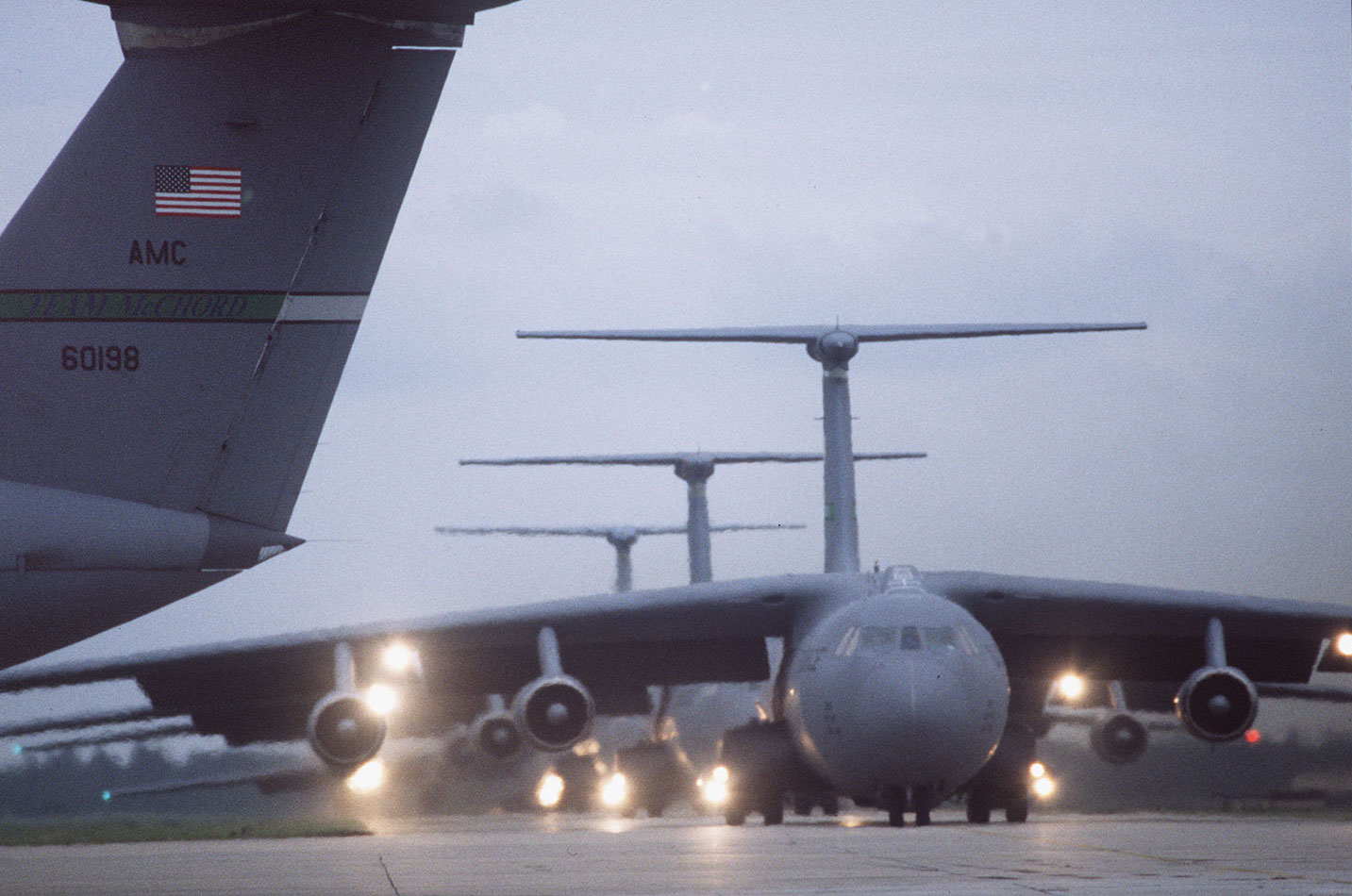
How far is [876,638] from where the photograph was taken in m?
15.5

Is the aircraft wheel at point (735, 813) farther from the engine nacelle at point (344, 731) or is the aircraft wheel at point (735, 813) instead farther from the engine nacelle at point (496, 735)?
the engine nacelle at point (344, 731)

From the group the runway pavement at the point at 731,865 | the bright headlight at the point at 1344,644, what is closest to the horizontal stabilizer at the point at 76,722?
the runway pavement at the point at 731,865

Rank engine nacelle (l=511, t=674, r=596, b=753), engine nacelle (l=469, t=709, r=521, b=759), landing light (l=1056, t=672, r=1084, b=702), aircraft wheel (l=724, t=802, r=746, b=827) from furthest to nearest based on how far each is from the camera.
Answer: engine nacelle (l=469, t=709, r=521, b=759) < landing light (l=1056, t=672, r=1084, b=702) < aircraft wheel (l=724, t=802, r=746, b=827) < engine nacelle (l=511, t=674, r=596, b=753)

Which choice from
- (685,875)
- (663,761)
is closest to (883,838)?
(685,875)

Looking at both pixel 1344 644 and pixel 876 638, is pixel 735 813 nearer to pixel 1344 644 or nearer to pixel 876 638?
pixel 876 638

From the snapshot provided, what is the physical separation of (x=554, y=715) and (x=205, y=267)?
35.6ft

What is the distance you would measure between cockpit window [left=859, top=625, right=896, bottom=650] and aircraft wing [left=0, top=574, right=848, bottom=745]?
8.42ft

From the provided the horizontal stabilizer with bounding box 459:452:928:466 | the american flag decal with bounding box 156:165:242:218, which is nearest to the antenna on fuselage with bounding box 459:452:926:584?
the horizontal stabilizer with bounding box 459:452:928:466

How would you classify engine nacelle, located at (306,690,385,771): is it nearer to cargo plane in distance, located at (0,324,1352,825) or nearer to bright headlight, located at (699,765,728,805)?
cargo plane in distance, located at (0,324,1352,825)

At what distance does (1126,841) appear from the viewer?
11.8m

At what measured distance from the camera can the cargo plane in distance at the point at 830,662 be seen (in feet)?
50.4

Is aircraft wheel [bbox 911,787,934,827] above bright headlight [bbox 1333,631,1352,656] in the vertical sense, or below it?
below

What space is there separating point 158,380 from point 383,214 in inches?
41.5

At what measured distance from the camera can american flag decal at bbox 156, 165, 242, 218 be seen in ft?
21.8
